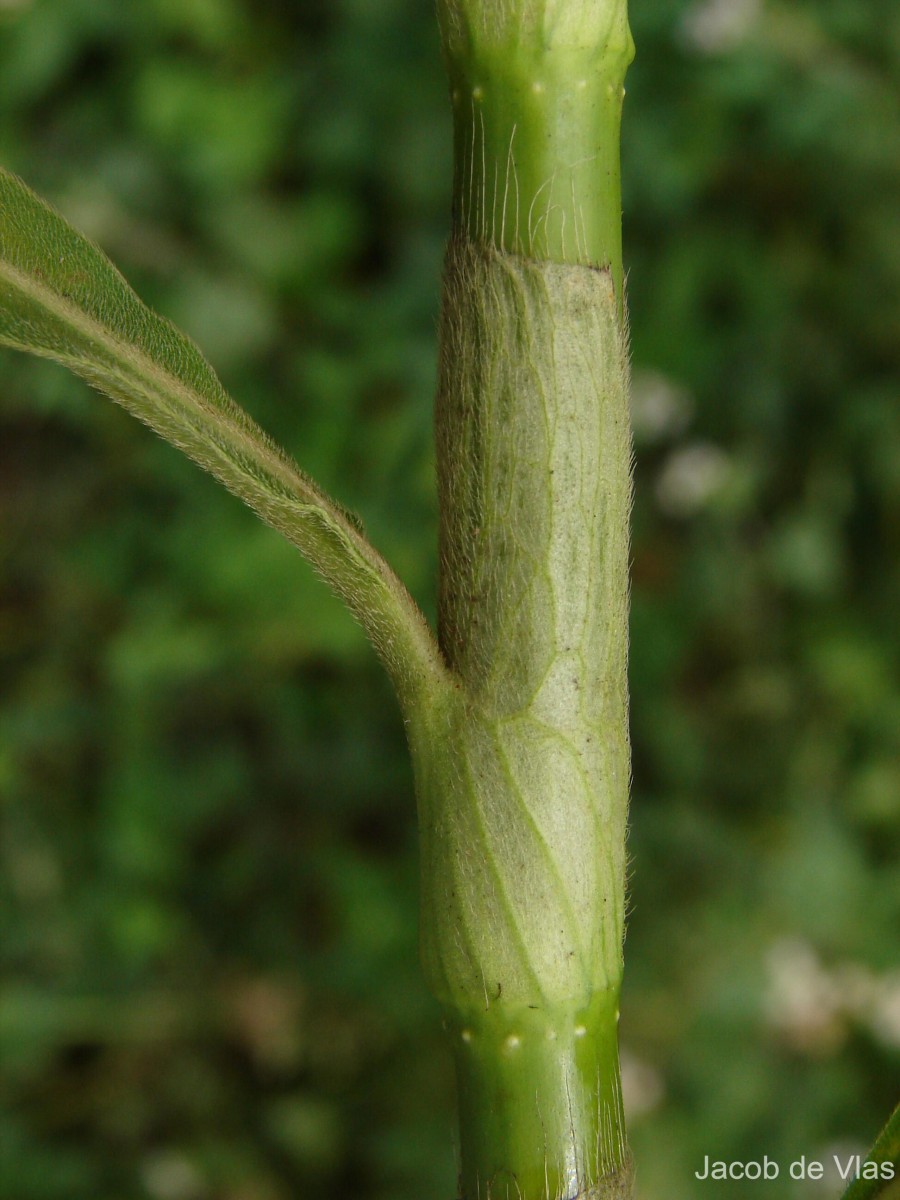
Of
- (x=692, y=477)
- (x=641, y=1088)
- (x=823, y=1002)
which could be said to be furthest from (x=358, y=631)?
(x=823, y=1002)

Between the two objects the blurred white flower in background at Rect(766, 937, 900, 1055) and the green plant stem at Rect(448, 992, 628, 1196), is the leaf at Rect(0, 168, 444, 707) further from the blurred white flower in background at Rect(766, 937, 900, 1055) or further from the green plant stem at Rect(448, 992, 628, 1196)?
the blurred white flower in background at Rect(766, 937, 900, 1055)

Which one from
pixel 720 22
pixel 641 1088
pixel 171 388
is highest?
pixel 720 22

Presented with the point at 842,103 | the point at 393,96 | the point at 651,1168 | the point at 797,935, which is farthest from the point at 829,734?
the point at 393,96

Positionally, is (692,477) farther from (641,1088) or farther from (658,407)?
(641,1088)

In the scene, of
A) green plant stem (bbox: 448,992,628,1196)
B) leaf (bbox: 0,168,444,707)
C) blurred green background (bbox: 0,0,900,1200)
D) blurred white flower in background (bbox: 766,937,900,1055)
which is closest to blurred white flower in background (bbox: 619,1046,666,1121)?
blurred green background (bbox: 0,0,900,1200)

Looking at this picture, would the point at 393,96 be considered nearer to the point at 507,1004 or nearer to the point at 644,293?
the point at 644,293
